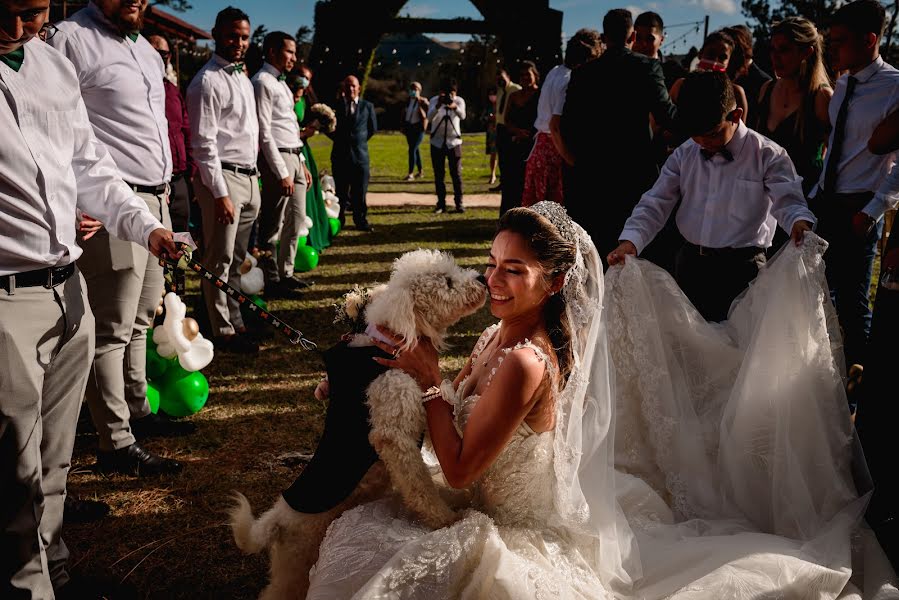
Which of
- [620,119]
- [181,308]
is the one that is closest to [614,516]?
[181,308]

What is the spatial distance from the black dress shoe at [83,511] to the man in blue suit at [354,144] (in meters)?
6.75

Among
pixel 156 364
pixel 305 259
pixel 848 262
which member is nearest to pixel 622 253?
pixel 848 262

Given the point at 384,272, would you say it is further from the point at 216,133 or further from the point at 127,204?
the point at 127,204

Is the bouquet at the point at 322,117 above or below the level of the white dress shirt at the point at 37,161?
above

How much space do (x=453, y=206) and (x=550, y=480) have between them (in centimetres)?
1038

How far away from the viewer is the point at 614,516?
7.34 ft

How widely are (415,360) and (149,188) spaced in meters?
2.40

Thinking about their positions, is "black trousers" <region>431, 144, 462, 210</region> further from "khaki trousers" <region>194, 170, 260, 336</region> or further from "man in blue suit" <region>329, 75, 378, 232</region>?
"khaki trousers" <region>194, 170, 260, 336</region>

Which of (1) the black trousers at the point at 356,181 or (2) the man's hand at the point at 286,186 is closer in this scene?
(2) the man's hand at the point at 286,186

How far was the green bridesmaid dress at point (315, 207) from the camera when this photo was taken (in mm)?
7871

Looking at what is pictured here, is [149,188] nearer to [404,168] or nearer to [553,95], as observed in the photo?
[553,95]

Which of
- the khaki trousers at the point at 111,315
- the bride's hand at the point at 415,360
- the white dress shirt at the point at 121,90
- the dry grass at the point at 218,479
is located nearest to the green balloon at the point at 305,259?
the dry grass at the point at 218,479

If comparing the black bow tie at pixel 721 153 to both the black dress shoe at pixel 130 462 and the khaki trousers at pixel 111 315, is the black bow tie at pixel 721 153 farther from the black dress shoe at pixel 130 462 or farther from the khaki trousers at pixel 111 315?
the black dress shoe at pixel 130 462

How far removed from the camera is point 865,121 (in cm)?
386
